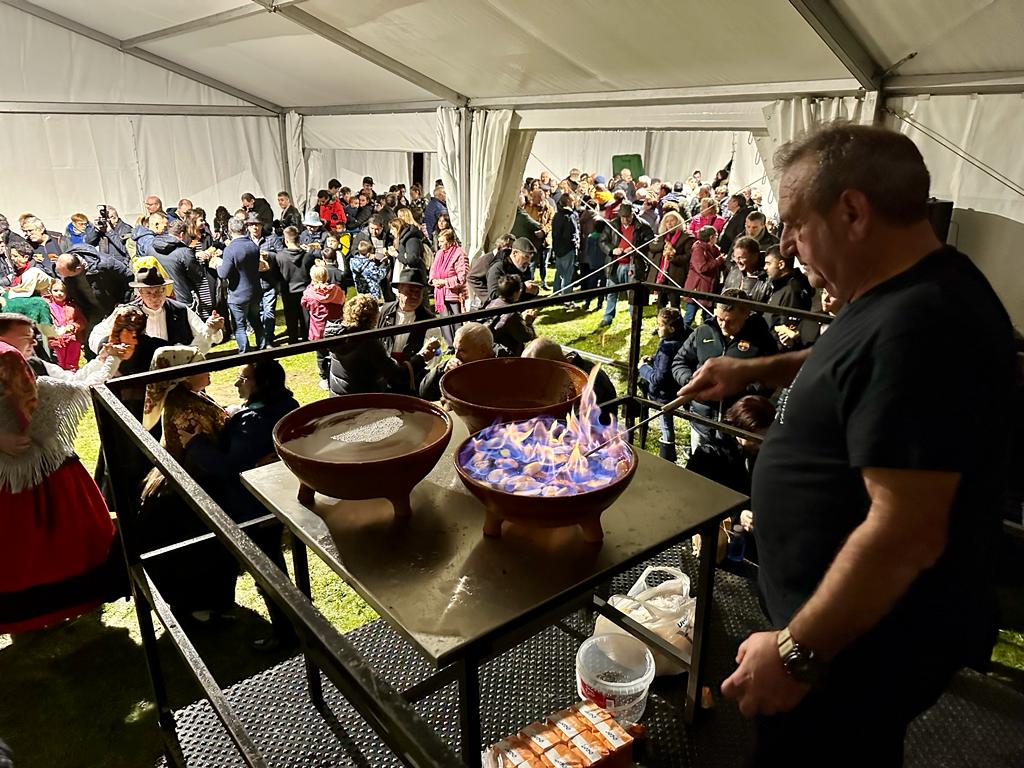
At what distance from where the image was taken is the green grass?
2791 millimetres

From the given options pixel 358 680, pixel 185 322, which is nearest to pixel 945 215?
pixel 358 680

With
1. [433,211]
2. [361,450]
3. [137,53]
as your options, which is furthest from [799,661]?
[137,53]

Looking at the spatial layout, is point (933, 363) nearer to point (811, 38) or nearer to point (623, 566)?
point (623, 566)

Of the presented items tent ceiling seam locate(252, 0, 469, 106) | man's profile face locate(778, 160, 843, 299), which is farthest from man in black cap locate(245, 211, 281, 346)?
man's profile face locate(778, 160, 843, 299)

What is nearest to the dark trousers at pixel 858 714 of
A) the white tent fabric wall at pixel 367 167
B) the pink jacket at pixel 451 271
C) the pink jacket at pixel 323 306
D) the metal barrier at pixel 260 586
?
the metal barrier at pixel 260 586

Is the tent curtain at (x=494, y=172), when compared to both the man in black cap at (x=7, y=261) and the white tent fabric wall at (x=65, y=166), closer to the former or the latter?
the man in black cap at (x=7, y=261)

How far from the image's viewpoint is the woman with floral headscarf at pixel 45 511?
2818 millimetres

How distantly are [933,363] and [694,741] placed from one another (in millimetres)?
1600

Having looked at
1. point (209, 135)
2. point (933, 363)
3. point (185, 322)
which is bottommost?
point (185, 322)

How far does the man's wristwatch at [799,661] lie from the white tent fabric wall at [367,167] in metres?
16.5

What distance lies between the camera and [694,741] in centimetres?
215

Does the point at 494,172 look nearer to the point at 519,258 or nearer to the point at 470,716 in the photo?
the point at 519,258

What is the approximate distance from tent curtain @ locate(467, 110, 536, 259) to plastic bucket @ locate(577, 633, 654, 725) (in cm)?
780

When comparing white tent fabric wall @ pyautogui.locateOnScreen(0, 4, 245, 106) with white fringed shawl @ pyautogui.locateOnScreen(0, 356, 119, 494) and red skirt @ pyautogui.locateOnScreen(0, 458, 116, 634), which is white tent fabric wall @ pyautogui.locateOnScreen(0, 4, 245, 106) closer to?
white fringed shawl @ pyautogui.locateOnScreen(0, 356, 119, 494)
